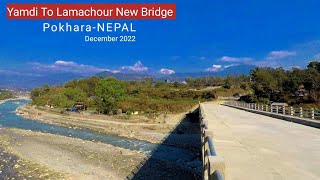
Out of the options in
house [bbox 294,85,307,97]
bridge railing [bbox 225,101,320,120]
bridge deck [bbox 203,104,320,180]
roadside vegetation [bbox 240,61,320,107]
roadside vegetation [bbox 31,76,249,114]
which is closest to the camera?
bridge deck [bbox 203,104,320,180]

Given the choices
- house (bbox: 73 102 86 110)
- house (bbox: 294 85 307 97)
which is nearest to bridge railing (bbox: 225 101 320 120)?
house (bbox: 294 85 307 97)

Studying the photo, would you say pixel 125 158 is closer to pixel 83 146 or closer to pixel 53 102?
pixel 83 146

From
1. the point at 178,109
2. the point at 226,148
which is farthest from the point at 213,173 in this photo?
the point at 178,109

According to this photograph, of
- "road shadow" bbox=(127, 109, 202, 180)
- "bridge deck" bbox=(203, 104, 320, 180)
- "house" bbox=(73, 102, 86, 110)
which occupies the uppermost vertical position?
"bridge deck" bbox=(203, 104, 320, 180)

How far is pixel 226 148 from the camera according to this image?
37.0 feet

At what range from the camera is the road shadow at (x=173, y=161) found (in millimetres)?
23875

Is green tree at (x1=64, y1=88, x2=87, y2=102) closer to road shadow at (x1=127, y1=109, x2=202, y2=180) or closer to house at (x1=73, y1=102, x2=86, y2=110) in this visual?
house at (x1=73, y1=102, x2=86, y2=110)

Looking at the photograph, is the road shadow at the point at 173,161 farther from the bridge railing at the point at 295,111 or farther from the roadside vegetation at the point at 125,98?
the roadside vegetation at the point at 125,98

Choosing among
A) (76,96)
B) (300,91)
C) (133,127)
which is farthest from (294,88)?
(76,96)

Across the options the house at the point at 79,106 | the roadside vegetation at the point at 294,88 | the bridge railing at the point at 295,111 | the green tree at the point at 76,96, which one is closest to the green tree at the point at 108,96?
the house at the point at 79,106

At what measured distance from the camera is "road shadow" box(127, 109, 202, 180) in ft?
78.3

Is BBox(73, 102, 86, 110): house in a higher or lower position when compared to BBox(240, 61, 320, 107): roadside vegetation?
lower

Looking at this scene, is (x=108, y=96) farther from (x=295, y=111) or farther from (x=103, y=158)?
(x=295, y=111)

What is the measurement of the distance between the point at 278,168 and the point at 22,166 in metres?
23.0
